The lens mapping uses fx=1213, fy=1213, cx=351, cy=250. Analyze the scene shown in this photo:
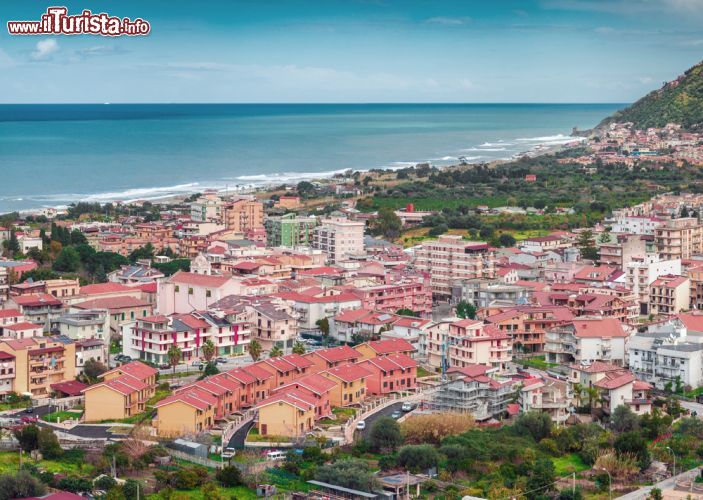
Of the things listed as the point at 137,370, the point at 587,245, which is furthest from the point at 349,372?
the point at 587,245

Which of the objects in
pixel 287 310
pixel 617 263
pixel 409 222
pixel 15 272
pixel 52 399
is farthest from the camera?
pixel 409 222

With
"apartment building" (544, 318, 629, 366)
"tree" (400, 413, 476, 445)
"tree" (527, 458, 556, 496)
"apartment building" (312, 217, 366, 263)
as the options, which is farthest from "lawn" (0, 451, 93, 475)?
"apartment building" (312, 217, 366, 263)

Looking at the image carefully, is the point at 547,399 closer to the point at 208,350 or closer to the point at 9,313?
the point at 208,350

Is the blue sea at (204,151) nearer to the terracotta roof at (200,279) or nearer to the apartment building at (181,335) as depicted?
the terracotta roof at (200,279)

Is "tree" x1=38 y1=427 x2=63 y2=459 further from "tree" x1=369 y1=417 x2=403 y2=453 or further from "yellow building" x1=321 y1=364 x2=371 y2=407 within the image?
"yellow building" x1=321 y1=364 x2=371 y2=407

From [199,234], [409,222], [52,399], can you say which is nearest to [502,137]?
[409,222]

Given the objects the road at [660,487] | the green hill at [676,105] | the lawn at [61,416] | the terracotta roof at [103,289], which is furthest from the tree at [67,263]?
the green hill at [676,105]

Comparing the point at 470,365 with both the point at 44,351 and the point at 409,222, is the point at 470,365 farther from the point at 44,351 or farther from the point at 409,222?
the point at 409,222
